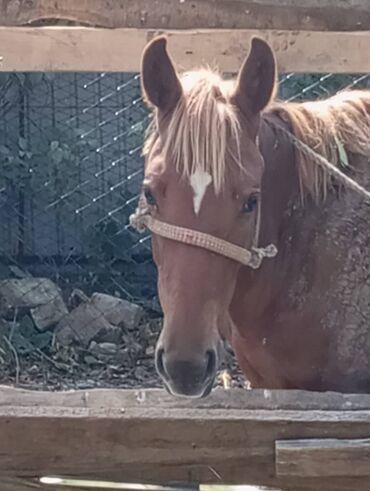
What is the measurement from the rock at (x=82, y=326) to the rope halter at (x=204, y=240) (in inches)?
106

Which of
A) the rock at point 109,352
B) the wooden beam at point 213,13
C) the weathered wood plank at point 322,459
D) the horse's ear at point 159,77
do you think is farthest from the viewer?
the rock at point 109,352

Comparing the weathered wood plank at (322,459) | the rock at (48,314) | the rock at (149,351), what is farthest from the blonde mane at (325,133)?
the rock at (48,314)

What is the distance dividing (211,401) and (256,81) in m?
0.87

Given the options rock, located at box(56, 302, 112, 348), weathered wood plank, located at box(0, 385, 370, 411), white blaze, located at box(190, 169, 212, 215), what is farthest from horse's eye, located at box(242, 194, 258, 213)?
rock, located at box(56, 302, 112, 348)

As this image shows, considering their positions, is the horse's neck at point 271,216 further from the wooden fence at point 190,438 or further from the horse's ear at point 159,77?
the wooden fence at point 190,438

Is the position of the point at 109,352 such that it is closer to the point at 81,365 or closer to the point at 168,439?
the point at 81,365

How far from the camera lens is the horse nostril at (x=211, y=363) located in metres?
2.04

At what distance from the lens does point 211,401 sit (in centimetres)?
170

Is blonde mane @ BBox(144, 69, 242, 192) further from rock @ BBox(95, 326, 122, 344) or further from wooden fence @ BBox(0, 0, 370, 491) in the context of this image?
rock @ BBox(95, 326, 122, 344)

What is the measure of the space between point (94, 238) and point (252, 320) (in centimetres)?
286

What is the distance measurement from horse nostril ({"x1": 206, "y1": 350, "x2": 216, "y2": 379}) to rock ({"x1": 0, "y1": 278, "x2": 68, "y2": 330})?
3.04 m

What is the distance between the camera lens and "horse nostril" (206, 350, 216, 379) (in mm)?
2043

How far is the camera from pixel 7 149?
5281mm

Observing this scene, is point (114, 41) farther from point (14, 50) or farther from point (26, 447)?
point (26, 447)
